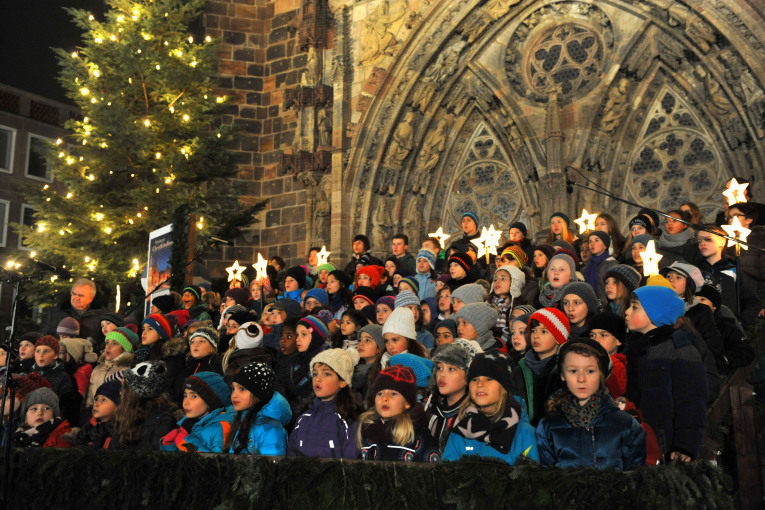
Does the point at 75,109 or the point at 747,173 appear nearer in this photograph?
the point at 747,173

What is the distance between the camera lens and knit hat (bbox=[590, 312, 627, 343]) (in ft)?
17.9

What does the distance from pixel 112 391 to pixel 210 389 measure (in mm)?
1026

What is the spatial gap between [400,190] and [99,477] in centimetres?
1142

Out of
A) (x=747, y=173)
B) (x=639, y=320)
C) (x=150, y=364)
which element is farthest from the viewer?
(x=747, y=173)

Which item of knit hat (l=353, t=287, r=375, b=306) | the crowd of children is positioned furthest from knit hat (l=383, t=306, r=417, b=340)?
knit hat (l=353, t=287, r=375, b=306)

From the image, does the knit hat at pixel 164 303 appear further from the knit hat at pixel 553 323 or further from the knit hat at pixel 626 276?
the knit hat at pixel 553 323

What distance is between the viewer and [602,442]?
14.0 ft

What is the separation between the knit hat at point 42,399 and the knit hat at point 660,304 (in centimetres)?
472

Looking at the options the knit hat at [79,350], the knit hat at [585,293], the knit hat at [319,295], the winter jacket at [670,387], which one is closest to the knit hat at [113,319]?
the knit hat at [79,350]

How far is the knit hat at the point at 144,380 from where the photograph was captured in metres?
6.29

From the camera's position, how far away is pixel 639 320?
5.38m

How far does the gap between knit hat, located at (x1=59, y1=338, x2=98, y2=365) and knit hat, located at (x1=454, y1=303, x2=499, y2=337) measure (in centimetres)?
418

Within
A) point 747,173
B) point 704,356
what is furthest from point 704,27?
point 704,356

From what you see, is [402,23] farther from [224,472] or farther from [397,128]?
[224,472]
